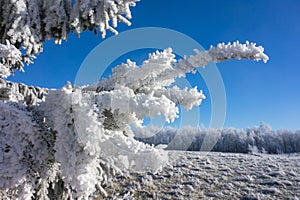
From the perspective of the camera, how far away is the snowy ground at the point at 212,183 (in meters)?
14.2

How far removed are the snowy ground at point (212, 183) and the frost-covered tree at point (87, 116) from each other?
35.6 ft

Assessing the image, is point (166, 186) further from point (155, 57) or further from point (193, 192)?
point (155, 57)

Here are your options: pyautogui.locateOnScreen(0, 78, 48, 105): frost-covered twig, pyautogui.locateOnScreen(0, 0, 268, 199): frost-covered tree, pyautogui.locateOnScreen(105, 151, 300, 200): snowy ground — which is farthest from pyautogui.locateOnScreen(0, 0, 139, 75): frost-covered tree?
pyautogui.locateOnScreen(105, 151, 300, 200): snowy ground

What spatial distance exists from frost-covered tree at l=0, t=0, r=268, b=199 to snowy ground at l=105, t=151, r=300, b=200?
35.6ft

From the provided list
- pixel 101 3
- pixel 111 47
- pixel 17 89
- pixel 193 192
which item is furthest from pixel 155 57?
pixel 193 192

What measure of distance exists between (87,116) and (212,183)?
16.9 meters

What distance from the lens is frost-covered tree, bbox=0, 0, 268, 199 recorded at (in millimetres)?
1395

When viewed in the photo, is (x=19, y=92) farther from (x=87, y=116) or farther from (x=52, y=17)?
(x=87, y=116)

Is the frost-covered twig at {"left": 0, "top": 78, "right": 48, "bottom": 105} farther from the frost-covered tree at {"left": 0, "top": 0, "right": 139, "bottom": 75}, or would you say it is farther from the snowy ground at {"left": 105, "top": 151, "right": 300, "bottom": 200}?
the snowy ground at {"left": 105, "top": 151, "right": 300, "bottom": 200}

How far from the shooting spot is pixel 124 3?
7.68 feet

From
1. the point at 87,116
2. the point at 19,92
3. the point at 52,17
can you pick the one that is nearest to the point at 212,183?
the point at 19,92

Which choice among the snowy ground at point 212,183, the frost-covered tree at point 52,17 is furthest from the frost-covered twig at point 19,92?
the snowy ground at point 212,183

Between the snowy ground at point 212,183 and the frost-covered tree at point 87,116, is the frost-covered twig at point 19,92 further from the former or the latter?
the snowy ground at point 212,183

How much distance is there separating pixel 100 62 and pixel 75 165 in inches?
33.5
